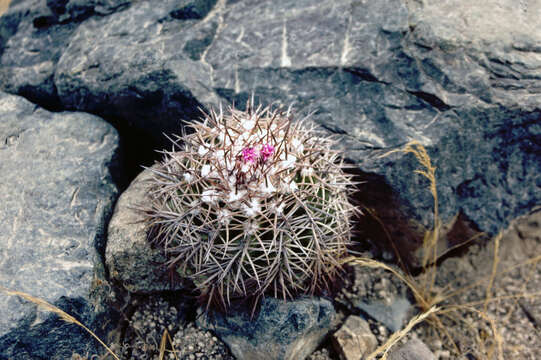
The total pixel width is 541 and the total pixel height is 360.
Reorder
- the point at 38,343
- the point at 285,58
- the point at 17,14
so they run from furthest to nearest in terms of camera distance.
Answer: the point at 17,14 → the point at 285,58 → the point at 38,343

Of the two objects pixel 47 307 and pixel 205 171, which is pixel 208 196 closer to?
pixel 205 171

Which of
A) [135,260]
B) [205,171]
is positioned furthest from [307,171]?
[135,260]

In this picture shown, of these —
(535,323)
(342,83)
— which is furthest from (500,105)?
(535,323)

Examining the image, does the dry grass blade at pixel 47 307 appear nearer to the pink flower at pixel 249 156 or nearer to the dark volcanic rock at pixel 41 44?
the pink flower at pixel 249 156

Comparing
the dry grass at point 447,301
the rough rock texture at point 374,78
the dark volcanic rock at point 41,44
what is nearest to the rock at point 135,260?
the dry grass at point 447,301

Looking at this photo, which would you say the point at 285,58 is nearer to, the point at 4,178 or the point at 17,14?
the point at 4,178

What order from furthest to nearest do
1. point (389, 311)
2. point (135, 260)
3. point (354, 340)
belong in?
point (389, 311) < point (354, 340) < point (135, 260)

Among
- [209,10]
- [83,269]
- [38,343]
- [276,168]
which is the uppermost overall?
[209,10]
